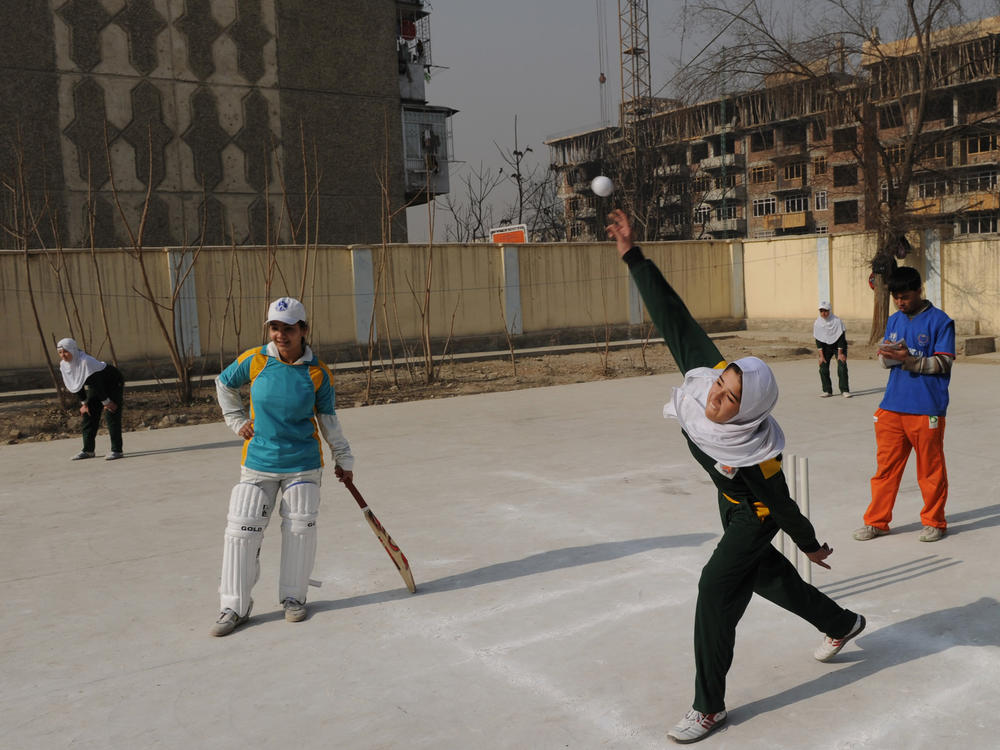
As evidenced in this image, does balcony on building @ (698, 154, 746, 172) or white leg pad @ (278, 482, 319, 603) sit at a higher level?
balcony on building @ (698, 154, 746, 172)

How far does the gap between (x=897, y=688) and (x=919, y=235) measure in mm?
21089

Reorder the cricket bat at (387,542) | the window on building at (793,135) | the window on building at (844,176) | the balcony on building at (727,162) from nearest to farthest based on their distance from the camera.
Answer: the cricket bat at (387,542) < the window on building at (844,176) < the window on building at (793,135) < the balcony on building at (727,162)

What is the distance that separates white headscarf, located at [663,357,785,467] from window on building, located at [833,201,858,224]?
207 feet

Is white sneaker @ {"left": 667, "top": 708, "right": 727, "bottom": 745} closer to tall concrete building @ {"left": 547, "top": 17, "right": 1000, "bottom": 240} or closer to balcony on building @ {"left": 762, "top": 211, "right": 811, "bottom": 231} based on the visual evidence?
tall concrete building @ {"left": 547, "top": 17, "right": 1000, "bottom": 240}

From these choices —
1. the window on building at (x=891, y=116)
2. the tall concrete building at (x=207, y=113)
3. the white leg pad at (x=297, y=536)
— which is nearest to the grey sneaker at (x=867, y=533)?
the white leg pad at (x=297, y=536)

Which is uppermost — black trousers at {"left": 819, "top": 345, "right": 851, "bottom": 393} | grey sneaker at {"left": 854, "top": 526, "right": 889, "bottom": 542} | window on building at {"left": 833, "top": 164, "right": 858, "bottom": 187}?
window on building at {"left": 833, "top": 164, "right": 858, "bottom": 187}

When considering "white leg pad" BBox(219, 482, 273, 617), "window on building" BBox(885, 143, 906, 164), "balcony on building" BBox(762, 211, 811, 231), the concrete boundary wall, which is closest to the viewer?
"white leg pad" BBox(219, 482, 273, 617)

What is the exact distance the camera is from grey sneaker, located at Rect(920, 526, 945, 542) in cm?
558

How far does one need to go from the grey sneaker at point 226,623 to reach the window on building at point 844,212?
62953 mm

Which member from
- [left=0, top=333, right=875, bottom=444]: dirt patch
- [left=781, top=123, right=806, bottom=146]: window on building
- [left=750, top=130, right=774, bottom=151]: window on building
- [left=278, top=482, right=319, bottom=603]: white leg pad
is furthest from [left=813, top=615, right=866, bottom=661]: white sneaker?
[left=750, top=130, right=774, bottom=151]: window on building

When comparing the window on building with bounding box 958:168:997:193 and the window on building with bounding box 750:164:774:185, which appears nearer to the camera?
the window on building with bounding box 958:168:997:193

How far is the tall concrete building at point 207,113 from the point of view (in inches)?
963

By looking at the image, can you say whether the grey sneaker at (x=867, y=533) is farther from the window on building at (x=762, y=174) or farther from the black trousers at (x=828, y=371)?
the window on building at (x=762, y=174)

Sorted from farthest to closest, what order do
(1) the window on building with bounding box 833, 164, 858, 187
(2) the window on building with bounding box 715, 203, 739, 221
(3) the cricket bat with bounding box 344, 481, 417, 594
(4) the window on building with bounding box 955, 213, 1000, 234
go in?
(2) the window on building with bounding box 715, 203, 739, 221
(1) the window on building with bounding box 833, 164, 858, 187
(4) the window on building with bounding box 955, 213, 1000, 234
(3) the cricket bat with bounding box 344, 481, 417, 594
